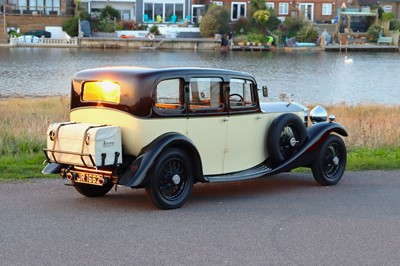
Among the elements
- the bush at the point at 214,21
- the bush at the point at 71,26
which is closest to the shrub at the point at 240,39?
the bush at the point at 214,21

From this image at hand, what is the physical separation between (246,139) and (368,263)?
10.9 ft

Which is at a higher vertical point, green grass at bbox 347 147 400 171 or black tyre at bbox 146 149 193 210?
black tyre at bbox 146 149 193 210

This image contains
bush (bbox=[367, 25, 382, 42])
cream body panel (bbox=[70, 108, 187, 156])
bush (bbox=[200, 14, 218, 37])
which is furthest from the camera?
bush (bbox=[367, 25, 382, 42])

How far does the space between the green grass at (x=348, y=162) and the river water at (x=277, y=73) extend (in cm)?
1765

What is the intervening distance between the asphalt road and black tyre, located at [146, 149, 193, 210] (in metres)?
0.16

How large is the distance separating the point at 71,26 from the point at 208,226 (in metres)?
75.2

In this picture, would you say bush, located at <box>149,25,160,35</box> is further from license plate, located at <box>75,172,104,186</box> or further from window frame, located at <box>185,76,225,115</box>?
license plate, located at <box>75,172,104,186</box>

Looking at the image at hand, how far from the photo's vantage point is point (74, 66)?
52.3 meters

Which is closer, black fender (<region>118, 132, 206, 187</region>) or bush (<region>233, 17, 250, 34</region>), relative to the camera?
black fender (<region>118, 132, 206, 187</region>)

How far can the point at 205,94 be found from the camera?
28.9 feet

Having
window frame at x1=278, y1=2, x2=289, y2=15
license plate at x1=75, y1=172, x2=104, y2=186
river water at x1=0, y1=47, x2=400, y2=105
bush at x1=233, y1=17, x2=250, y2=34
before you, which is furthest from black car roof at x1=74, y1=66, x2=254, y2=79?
window frame at x1=278, y1=2, x2=289, y2=15

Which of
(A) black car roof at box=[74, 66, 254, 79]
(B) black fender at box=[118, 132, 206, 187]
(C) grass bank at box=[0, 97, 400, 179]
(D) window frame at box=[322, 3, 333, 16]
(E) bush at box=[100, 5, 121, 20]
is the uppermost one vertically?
(D) window frame at box=[322, 3, 333, 16]

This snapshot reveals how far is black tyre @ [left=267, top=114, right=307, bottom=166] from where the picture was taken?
944cm

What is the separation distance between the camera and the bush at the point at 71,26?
261ft
